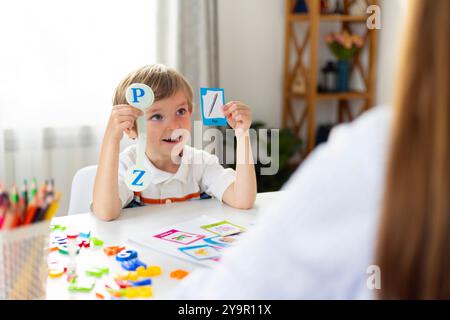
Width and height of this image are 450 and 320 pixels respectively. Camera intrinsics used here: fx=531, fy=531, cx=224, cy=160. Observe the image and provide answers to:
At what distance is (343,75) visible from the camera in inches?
137

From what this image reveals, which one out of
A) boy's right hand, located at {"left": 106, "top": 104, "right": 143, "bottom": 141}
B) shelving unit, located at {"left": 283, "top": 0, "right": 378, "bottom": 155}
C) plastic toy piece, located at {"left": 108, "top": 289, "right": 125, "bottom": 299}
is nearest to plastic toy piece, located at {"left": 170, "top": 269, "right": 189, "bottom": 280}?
plastic toy piece, located at {"left": 108, "top": 289, "right": 125, "bottom": 299}

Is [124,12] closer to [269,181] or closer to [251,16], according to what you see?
Answer: [251,16]

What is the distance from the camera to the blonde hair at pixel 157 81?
161cm

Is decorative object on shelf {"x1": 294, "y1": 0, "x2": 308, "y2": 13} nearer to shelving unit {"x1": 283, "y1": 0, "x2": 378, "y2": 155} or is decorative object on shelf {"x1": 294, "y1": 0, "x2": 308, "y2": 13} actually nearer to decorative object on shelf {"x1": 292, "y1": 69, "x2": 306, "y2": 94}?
shelving unit {"x1": 283, "y1": 0, "x2": 378, "y2": 155}

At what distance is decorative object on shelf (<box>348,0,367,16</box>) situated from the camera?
340 centimetres

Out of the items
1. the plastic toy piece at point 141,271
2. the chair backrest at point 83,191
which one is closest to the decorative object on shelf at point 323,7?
the chair backrest at point 83,191

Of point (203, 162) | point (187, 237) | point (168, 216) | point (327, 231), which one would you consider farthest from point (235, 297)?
point (203, 162)

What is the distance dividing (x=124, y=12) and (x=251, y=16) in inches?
35.1

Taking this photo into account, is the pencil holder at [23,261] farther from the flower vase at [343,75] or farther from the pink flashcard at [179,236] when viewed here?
the flower vase at [343,75]

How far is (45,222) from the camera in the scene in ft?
2.54

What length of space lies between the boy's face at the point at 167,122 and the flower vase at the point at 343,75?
206 cm

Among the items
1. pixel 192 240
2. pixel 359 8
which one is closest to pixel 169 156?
pixel 192 240

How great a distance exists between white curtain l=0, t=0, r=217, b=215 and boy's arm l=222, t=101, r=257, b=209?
148cm

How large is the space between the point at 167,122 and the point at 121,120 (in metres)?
0.24
